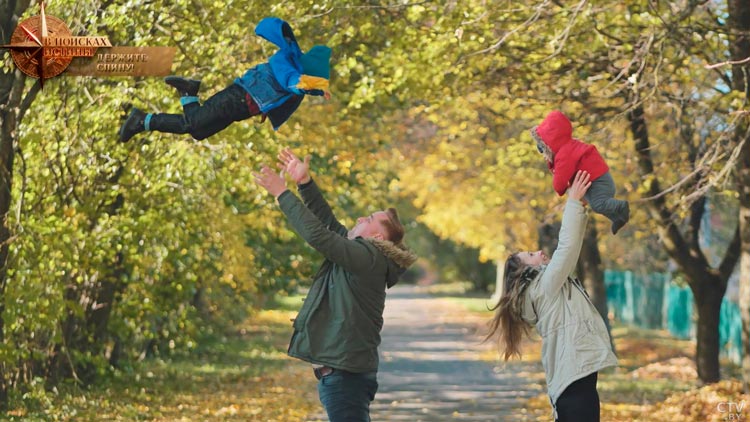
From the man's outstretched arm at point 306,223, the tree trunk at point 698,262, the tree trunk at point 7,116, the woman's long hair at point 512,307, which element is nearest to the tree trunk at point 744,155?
the tree trunk at point 698,262

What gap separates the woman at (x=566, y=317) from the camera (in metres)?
6.80

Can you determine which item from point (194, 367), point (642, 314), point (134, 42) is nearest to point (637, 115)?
point (134, 42)

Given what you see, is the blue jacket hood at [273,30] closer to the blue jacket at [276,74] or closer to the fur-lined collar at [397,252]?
the blue jacket at [276,74]

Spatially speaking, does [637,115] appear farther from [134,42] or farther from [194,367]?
[194,367]

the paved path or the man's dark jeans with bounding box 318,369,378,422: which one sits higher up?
the man's dark jeans with bounding box 318,369,378,422

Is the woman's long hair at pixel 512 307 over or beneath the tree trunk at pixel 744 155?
beneath

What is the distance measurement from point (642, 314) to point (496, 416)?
1031 inches

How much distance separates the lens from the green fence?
26812mm

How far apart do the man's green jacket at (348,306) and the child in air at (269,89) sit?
703mm

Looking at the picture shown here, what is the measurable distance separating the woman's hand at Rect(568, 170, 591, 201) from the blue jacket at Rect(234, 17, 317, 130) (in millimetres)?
1566

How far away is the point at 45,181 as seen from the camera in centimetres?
1321

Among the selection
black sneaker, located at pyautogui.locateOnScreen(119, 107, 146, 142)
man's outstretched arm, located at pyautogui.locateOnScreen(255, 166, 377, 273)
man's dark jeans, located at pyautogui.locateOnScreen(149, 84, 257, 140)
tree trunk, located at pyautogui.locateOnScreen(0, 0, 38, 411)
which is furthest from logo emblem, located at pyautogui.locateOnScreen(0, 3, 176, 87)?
man's outstretched arm, located at pyautogui.locateOnScreen(255, 166, 377, 273)

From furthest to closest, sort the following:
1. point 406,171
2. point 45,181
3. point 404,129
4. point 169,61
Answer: point 406,171 < point 404,129 < point 45,181 < point 169,61

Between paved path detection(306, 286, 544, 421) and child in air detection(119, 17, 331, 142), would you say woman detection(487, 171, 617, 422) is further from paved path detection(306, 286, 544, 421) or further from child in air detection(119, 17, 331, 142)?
paved path detection(306, 286, 544, 421)
